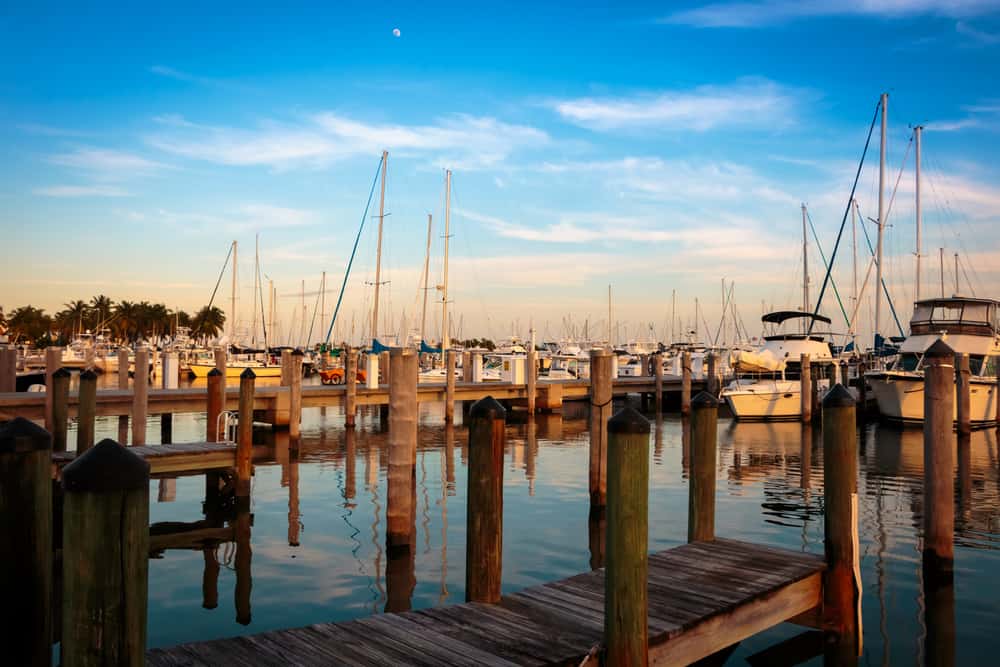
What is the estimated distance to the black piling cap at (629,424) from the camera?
5.69 meters

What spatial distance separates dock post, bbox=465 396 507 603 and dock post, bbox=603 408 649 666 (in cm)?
144

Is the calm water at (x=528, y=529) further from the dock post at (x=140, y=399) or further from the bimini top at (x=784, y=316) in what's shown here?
the bimini top at (x=784, y=316)

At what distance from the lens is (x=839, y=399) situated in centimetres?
812

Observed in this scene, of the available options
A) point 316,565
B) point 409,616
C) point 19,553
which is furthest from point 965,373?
point 19,553

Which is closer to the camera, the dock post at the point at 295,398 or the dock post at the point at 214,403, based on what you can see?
the dock post at the point at 214,403

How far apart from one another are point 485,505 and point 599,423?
721cm

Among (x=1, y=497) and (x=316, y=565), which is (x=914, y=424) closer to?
(x=316, y=565)

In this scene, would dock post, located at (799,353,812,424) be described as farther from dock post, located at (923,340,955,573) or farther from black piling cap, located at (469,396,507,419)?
black piling cap, located at (469,396,507,419)

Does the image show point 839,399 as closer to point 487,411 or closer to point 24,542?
point 487,411

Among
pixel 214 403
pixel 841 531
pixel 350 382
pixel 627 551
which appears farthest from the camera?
pixel 350 382

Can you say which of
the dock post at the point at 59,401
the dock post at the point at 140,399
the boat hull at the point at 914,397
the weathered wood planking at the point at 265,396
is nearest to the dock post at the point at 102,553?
the dock post at the point at 59,401

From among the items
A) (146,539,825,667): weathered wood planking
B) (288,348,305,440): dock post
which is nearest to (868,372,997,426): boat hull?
(288,348,305,440): dock post

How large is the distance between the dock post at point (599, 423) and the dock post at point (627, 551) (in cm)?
785

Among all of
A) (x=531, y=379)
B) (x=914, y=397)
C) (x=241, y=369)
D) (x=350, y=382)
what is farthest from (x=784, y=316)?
(x=241, y=369)
